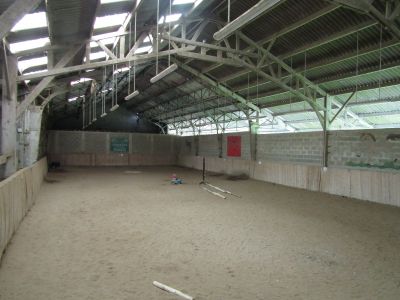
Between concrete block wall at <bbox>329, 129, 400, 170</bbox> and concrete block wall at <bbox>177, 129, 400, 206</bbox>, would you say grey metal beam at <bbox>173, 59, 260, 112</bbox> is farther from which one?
concrete block wall at <bbox>329, 129, 400, 170</bbox>

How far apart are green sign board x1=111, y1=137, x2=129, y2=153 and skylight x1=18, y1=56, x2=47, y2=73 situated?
1518cm

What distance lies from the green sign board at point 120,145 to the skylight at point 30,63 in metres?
15.2

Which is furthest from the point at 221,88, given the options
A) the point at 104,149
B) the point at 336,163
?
the point at 104,149

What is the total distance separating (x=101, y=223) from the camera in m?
6.86

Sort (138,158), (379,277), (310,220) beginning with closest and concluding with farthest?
(379,277), (310,220), (138,158)

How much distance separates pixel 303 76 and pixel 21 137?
1189 cm

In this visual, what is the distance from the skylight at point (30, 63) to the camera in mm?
10008

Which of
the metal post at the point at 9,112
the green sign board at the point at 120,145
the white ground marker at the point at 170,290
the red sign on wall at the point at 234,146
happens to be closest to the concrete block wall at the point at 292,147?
the red sign on wall at the point at 234,146

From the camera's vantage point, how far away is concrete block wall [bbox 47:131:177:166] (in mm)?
23953

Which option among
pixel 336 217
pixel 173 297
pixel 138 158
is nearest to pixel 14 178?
pixel 173 297

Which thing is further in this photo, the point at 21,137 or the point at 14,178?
the point at 21,137

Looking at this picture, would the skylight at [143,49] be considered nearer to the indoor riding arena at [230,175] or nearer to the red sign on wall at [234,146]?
the indoor riding arena at [230,175]

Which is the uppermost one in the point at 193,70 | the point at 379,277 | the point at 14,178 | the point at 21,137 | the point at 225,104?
the point at 193,70

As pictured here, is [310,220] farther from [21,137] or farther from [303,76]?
[21,137]
